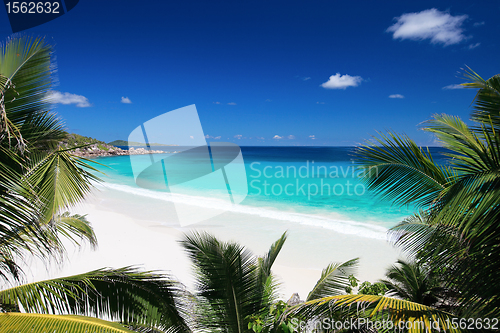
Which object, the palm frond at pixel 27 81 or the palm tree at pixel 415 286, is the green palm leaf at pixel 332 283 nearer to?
the palm tree at pixel 415 286

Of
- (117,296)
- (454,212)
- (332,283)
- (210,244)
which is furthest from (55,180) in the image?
(332,283)

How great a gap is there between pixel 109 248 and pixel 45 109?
27.1 feet

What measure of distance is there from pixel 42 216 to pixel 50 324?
84 cm

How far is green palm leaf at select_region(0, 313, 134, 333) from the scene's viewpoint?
1.89 metres

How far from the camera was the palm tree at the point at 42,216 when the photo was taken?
6.44 feet

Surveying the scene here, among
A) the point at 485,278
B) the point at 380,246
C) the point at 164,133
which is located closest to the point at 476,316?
the point at 485,278

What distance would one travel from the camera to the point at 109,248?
30.7 feet

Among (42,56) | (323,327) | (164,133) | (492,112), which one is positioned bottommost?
(323,327)

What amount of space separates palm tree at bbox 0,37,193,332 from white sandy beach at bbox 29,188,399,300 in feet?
13.0

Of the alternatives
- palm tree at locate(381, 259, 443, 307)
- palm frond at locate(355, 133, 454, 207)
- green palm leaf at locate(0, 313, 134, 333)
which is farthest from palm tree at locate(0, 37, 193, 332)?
palm tree at locate(381, 259, 443, 307)

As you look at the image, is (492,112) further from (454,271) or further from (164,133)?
(164,133)

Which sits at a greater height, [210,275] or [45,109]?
[45,109]

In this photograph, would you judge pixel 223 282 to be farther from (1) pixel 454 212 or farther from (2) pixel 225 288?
(1) pixel 454 212

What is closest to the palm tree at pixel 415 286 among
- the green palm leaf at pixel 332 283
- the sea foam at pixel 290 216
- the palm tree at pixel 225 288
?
the green palm leaf at pixel 332 283
